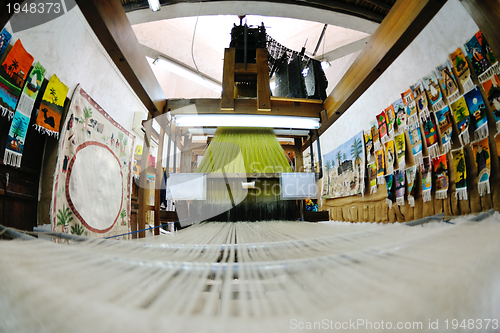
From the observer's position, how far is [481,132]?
90 centimetres

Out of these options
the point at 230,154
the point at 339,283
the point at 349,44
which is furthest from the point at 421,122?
the point at 349,44

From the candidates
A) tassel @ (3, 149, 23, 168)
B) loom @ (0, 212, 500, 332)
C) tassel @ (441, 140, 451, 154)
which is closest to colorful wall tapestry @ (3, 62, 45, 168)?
tassel @ (3, 149, 23, 168)

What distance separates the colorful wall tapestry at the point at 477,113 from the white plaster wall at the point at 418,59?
0.26 metres

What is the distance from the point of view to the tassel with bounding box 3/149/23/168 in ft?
3.47

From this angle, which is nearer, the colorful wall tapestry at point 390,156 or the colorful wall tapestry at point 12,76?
the colorful wall tapestry at point 12,76

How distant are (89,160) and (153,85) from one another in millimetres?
1080

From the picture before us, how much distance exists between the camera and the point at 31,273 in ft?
0.68

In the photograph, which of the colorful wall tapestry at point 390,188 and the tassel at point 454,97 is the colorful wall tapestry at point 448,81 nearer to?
the tassel at point 454,97

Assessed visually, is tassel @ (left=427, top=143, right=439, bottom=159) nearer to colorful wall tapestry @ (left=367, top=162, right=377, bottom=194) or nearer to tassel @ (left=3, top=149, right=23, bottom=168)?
colorful wall tapestry @ (left=367, top=162, right=377, bottom=194)

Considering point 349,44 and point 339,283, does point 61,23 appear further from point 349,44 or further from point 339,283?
point 349,44

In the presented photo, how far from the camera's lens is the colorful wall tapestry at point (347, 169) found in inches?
72.0

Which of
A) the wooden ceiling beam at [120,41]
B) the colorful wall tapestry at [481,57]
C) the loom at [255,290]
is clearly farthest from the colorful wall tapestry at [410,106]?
the wooden ceiling beam at [120,41]

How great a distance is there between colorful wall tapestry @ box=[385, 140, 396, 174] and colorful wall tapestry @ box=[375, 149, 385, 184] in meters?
0.03

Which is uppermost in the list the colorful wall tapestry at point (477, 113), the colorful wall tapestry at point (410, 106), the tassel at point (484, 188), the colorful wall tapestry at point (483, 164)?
the colorful wall tapestry at point (410, 106)
